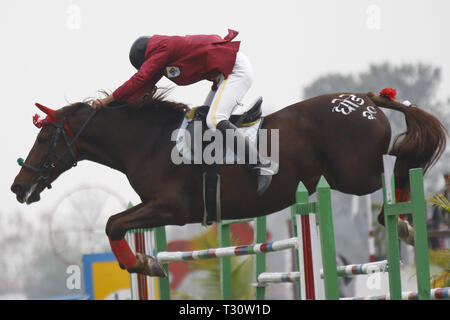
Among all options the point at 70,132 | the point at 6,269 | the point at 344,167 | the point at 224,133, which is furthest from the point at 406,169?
the point at 6,269

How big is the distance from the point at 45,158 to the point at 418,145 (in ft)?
8.06

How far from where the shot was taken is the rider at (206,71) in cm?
454

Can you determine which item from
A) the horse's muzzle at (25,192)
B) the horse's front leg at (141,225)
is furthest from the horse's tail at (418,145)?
the horse's muzzle at (25,192)

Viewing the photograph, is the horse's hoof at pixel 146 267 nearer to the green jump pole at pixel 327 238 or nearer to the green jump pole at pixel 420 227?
the green jump pole at pixel 327 238

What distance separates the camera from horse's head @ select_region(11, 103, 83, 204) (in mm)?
4824

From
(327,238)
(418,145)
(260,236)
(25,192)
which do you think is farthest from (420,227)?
(25,192)

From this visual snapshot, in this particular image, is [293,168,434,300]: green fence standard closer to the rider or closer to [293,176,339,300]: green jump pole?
[293,176,339,300]: green jump pole

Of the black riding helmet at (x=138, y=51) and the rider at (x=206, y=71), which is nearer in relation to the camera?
the rider at (x=206, y=71)

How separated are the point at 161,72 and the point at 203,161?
65 centimetres

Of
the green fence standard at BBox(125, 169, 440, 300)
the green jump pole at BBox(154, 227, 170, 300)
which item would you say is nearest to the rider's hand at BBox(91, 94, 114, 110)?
the green jump pole at BBox(154, 227, 170, 300)

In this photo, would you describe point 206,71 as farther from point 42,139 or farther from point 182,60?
point 42,139

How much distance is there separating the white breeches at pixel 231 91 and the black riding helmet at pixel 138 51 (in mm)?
547
